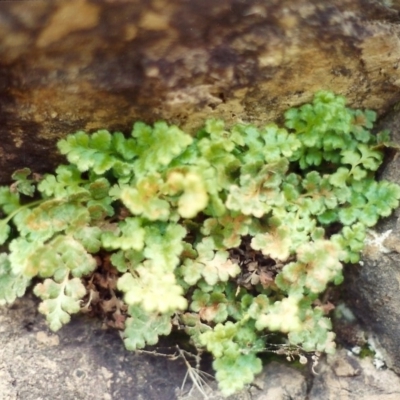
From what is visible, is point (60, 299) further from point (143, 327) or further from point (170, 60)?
point (170, 60)

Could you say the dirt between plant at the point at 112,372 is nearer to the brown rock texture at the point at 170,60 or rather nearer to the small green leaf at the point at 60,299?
the small green leaf at the point at 60,299

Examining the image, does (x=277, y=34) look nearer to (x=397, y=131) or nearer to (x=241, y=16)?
(x=241, y=16)

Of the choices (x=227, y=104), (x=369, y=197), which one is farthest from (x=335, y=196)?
(x=227, y=104)

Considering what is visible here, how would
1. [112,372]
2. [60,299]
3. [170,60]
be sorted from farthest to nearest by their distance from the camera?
[112,372] → [60,299] → [170,60]

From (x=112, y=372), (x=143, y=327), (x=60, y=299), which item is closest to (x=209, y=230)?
(x=143, y=327)

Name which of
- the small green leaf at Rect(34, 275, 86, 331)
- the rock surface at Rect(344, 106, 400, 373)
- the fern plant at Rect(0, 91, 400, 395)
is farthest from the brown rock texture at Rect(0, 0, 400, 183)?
the small green leaf at Rect(34, 275, 86, 331)

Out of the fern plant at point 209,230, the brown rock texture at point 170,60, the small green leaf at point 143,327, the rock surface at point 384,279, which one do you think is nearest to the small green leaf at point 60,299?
the fern plant at point 209,230

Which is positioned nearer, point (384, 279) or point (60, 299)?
point (60, 299)
